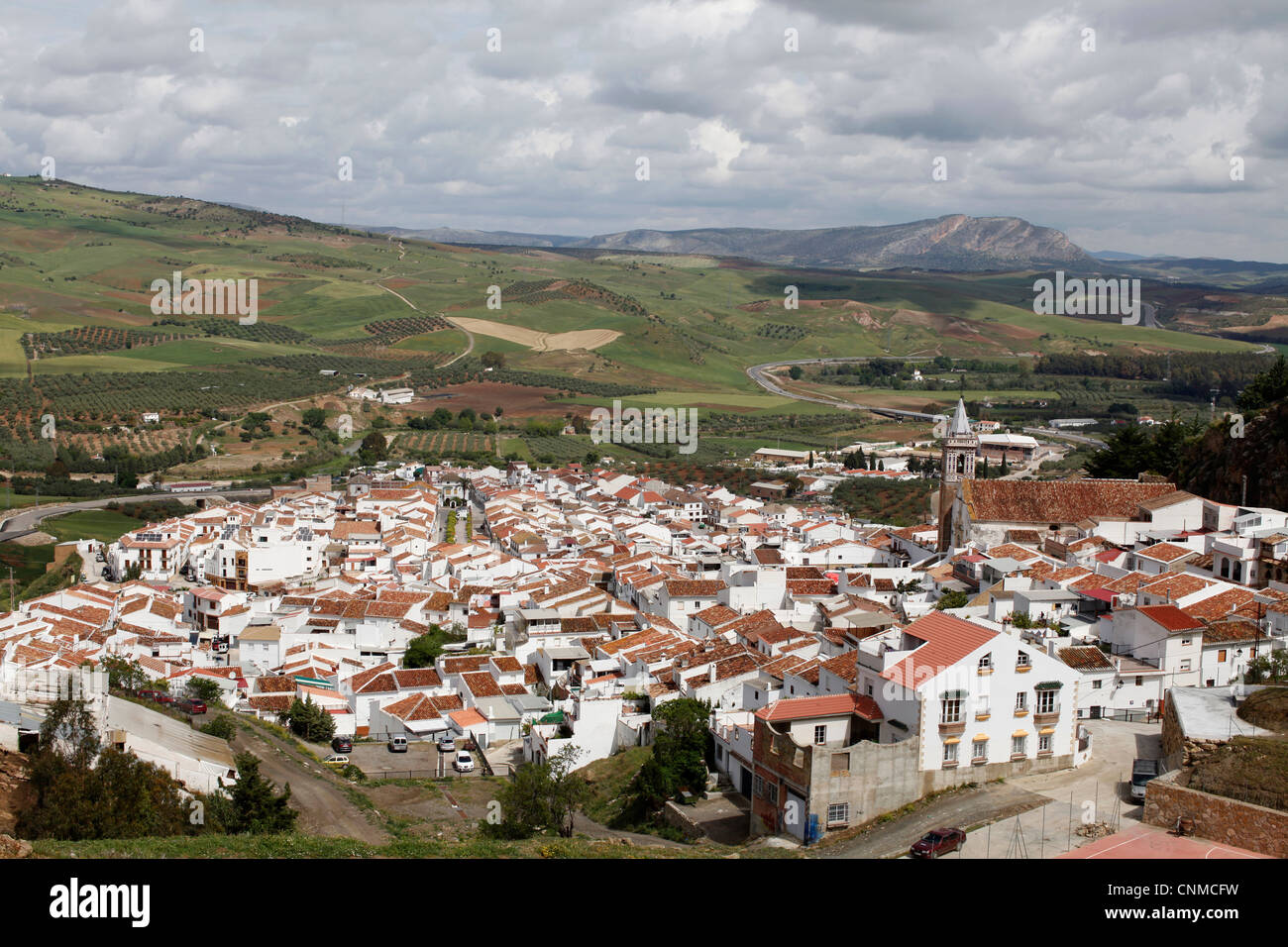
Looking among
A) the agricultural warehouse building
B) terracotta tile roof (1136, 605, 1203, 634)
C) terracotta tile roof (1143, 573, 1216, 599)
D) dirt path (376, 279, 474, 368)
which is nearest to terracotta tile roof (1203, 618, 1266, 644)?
terracotta tile roof (1136, 605, 1203, 634)

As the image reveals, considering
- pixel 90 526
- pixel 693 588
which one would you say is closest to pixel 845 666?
pixel 693 588

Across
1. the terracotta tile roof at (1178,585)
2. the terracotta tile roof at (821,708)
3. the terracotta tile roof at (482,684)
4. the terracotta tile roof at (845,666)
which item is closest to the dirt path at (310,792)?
the terracotta tile roof at (482,684)

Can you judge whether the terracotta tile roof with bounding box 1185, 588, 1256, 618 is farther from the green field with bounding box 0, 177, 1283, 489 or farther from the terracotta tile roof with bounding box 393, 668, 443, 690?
the green field with bounding box 0, 177, 1283, 489

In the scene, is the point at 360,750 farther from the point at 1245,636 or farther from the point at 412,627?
the point at 1245,636

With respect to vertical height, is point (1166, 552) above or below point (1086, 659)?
above

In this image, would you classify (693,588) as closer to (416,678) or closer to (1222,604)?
(416,678)
